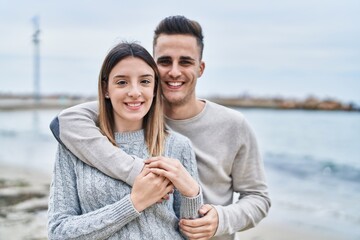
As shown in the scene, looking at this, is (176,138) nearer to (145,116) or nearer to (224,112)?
(145,116)

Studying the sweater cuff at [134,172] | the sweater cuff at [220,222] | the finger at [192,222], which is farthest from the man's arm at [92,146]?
the sweater cuff at [220,222]

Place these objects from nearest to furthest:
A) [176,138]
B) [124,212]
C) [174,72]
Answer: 1. [124,212]
2. [176,138]
3. [174,72]

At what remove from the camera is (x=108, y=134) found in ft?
6.06

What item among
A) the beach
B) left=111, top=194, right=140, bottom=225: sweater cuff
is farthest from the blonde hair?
the beach

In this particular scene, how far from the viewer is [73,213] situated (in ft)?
5.84

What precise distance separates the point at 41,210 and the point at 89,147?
377cm

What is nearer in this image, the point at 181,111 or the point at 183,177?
the point at 183,177

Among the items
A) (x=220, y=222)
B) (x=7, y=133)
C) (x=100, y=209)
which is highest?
(x=100, y=209)

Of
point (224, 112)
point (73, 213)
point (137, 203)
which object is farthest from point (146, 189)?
point (224, 112)

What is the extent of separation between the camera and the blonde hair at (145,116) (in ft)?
5.86

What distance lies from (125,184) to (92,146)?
6.7 inches

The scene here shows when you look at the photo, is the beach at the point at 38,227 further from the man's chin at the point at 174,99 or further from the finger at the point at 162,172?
the finger at the point at 162,172

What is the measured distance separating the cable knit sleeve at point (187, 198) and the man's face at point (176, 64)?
13.1 inches

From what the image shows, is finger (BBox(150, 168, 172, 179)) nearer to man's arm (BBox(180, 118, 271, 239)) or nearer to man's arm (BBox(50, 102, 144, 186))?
man's arm (BBox(50, 102, 144, 186))
